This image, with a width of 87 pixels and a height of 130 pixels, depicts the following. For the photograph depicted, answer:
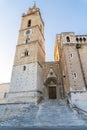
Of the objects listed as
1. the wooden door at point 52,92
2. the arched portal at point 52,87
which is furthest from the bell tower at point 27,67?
the wooden door at point 52,92

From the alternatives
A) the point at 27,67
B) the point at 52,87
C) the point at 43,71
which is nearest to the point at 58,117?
the point at 52,87

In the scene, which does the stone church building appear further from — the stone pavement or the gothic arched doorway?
the stone pavement

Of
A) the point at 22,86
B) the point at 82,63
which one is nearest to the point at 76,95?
the point at 82,63

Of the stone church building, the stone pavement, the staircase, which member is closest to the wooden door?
the stone church building

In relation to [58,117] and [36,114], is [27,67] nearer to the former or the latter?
[36,114]

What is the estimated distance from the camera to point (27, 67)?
20.0m

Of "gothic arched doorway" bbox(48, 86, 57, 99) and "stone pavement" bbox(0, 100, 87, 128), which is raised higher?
"gothic arched doorway" bbox(48, 86, 57, 99)

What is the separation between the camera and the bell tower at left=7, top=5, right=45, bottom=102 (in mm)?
17953

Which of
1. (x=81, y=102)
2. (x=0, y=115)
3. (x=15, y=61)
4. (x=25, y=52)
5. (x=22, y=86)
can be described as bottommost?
(x=0, y=115)

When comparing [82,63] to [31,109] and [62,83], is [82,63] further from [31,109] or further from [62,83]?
[31,109]

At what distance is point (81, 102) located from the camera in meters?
14.9

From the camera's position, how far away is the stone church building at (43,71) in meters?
17.1

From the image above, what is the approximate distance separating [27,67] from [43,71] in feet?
11.6

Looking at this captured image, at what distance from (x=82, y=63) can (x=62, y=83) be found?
4964 mm
